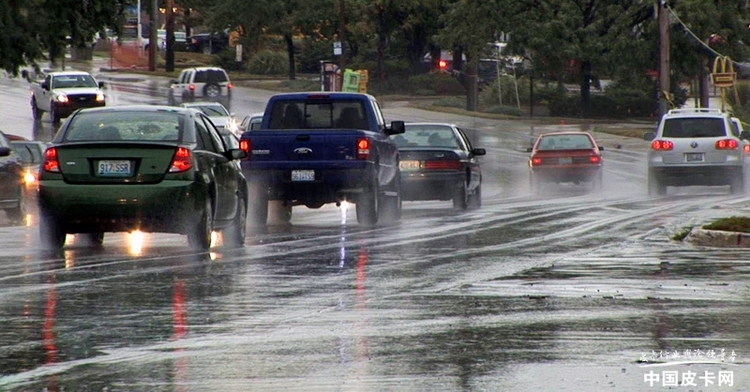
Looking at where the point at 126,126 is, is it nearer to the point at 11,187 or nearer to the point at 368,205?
the point at 368,205

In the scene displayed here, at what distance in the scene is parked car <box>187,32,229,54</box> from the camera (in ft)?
329

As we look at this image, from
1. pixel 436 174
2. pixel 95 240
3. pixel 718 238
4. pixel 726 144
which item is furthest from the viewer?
pixel 726 144

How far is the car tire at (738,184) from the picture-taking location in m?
32.6

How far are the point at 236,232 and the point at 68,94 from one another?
40673 mm

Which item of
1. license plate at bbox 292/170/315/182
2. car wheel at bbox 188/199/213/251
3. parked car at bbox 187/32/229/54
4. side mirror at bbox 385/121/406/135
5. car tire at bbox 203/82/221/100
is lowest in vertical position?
car wheel at bbox 188/199/213/251

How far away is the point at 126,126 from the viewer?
1706 cm

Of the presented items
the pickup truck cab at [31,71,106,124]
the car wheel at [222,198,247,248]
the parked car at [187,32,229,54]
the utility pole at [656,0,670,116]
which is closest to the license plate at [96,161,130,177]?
the car wheel at [222,198,247,248]

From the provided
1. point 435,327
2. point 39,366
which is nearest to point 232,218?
point 435,327

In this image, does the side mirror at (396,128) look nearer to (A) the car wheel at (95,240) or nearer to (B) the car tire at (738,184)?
(A) the car wheel at (95,240)

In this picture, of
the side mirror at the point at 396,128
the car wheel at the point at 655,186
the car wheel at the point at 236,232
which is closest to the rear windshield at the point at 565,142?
the car wheel at the point at 655,186

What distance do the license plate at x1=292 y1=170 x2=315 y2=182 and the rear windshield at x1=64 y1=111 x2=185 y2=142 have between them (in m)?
4.83

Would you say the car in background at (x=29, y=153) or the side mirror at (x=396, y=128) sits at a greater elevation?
the side mirror at (x=396, y=128)

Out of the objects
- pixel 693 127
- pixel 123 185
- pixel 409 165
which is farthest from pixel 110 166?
pixel 693 127

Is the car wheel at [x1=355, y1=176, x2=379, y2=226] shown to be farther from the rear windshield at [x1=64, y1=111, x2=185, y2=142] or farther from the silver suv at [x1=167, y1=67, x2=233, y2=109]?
the silver suv at [x1=167, y1=67, x2=233, y2=109]
